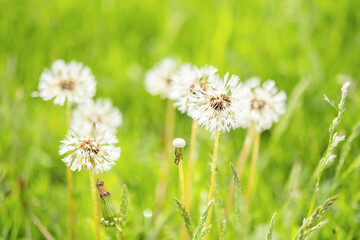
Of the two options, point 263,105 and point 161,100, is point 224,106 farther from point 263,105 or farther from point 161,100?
point 161,100

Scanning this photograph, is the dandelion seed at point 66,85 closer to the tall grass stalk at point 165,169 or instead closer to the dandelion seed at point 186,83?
the dandelion seed at point 186,83

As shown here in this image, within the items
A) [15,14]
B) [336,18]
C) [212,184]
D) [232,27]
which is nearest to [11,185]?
[212,184]

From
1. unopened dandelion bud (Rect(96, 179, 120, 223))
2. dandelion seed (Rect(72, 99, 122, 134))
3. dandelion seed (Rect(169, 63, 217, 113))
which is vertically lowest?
unopened dandelion bud (Rect(96, 179, 120, 223))

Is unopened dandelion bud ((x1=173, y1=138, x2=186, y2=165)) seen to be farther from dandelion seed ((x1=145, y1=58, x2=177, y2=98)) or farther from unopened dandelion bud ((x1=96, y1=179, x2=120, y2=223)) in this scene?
dandelion seed ((x1=145, y1=58, x2=177, y2=98))

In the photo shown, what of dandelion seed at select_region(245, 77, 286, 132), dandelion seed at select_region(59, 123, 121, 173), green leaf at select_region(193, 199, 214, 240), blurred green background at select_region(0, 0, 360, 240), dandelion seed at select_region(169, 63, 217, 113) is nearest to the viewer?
green leaf at select_region(193, 199, 214, 240)

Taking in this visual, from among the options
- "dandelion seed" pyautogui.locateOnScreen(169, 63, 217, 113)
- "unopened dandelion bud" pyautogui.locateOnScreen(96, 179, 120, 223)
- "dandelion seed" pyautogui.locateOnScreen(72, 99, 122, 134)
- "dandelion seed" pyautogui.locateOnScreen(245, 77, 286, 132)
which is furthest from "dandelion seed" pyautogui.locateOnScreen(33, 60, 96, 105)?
"dandelion seed" pyautogui.locateOnScreen(245, 77, 286, 132)

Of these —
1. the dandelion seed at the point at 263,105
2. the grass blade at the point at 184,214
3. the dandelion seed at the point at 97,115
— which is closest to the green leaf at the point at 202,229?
the grass blade at the point at 184,214

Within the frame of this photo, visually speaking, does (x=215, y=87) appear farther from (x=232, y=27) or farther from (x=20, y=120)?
(x=232, y=27)
